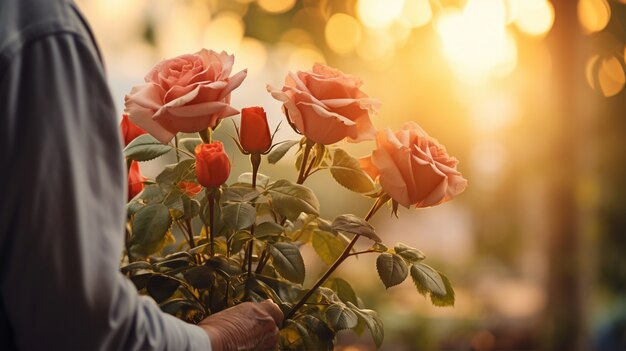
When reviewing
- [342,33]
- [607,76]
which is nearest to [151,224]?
[342,33]

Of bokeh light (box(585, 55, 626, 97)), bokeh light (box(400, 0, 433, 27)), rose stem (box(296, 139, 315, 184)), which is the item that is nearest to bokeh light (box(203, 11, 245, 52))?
bokeh light (box(400, 0, 433, 27))

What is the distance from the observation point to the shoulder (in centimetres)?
72

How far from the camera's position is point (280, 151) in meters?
1.09

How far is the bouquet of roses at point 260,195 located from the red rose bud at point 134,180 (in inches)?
1.9

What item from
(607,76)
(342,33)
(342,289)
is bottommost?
(607,76)

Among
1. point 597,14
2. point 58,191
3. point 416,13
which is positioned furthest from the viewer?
point 597,14

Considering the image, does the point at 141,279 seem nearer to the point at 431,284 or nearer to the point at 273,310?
the point at 273,310

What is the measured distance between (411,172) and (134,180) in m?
0.36

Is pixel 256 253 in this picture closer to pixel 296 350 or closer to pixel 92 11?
pixel 296 350

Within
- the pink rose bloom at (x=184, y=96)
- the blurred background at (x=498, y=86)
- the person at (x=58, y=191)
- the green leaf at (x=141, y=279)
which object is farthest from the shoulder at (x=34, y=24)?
the blurred background at (x=498, y=86)

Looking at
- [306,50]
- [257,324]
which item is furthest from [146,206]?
[306,50]

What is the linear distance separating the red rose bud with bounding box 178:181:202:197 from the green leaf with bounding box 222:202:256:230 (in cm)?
9

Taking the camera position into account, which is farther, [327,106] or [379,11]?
[379,11]

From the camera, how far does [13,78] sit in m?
0.71
